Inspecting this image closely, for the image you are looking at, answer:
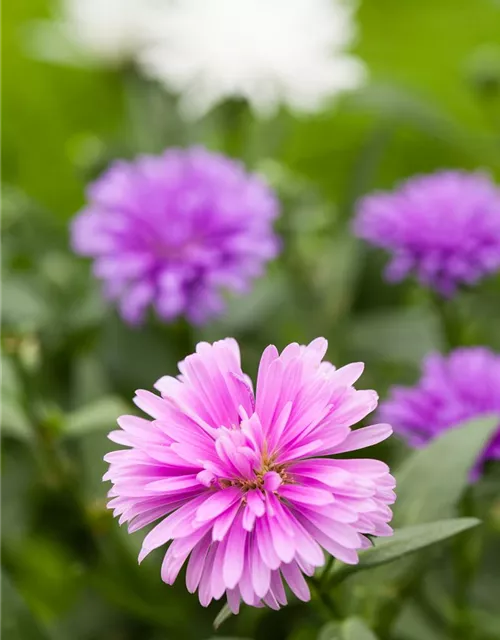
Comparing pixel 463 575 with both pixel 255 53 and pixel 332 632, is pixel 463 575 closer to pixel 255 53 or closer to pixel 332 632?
pixel 332 632

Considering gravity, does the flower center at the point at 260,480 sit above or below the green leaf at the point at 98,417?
below

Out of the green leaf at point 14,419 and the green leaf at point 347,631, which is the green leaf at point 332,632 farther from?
the green leaf at point 14,419

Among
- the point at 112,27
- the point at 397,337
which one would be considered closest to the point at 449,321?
the point at 397,337

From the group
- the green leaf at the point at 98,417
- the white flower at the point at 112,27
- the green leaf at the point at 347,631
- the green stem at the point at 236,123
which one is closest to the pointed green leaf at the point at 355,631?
the green leaf at the point at 347,631

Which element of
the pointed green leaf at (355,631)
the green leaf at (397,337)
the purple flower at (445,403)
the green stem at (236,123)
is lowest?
the pointed green leaf at (355,631)

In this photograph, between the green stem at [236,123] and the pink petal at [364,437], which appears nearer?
the pink petal at [364,437]

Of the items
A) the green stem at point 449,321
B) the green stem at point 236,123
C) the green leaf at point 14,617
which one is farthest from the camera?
the green stem at point 236,123
